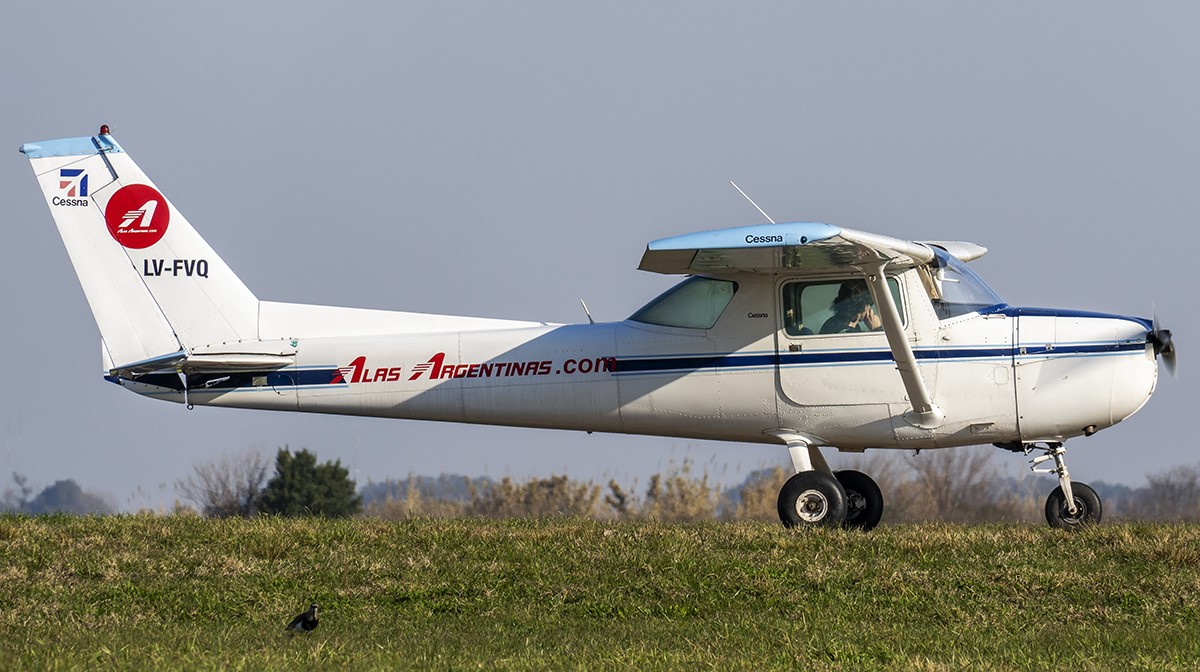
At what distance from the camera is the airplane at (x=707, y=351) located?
12.9m

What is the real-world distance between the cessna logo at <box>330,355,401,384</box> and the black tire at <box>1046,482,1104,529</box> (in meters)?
6.11

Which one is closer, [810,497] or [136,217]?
[810,497]

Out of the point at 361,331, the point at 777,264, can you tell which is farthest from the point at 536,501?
the point at 777,264

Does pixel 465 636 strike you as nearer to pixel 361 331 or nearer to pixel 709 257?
pixel 709 257

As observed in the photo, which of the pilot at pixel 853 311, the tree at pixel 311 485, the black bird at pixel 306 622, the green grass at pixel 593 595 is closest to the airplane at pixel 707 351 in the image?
the pilot at pixel 853 311

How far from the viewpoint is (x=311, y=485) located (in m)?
35.8

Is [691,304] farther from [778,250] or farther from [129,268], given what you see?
[129,268]

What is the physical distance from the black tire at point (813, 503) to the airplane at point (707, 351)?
0.06ft

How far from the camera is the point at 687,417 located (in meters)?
13.6

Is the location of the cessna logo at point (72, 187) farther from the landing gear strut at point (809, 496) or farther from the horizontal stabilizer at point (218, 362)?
the landing gear strut at point (809, 496)

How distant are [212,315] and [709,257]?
5.30m

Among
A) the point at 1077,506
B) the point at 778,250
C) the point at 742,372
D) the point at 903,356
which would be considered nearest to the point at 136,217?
the point at 742,372

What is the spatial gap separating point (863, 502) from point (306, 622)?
645cm

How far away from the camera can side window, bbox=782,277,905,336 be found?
13.0 metres
